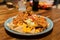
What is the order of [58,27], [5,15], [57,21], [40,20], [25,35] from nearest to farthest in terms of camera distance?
[25,35], [40,20], [58,27], [57,21], [5,15]

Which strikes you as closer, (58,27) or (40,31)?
(40,31)

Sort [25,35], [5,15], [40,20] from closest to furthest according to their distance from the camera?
[25,35] → [40,20] → [5,15]

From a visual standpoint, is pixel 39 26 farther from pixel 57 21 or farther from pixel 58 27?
pixel 57 21

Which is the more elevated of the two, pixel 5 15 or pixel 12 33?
pixel 12 33

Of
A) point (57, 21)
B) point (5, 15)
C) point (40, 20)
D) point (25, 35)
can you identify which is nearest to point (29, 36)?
point (25, 35)

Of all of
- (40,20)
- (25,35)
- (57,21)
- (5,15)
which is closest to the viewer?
(25,35)

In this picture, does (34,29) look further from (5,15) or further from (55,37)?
(5,15)

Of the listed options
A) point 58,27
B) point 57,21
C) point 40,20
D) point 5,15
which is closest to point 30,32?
point 40,20

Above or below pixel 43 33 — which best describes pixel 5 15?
below

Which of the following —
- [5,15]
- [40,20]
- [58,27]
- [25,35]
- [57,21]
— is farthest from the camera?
[5,15]
